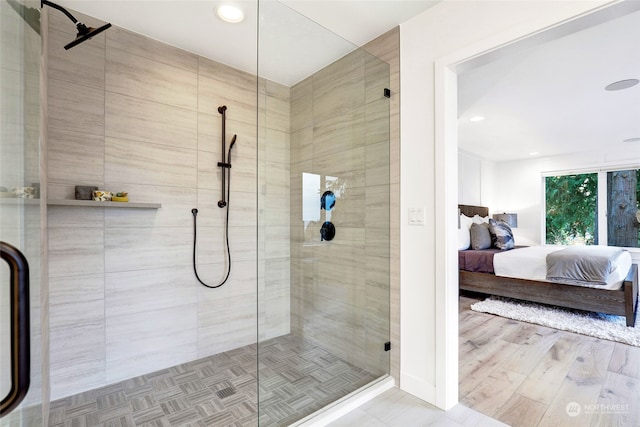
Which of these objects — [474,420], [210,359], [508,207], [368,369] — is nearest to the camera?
[474,420]

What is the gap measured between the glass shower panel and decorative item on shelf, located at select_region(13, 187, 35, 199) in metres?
0.95

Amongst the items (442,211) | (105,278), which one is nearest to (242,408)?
(105,278)

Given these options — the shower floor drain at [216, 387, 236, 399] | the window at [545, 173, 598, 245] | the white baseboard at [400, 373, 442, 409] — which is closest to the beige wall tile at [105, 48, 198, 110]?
the shower floor drain at [216, 387, 236, 399]

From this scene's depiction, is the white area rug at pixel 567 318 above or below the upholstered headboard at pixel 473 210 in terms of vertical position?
below

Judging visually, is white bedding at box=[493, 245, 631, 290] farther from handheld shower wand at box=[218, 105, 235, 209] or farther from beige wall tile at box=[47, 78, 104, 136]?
beige wall tile at box=[47, 78, 104, 136]

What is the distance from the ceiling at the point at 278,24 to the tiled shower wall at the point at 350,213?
0.12 meters

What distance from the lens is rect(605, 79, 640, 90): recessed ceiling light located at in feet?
9.40

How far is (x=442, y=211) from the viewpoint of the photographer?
72.6 inches

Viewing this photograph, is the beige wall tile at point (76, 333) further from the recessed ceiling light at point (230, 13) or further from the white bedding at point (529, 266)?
the white bedding at point (529, 266)

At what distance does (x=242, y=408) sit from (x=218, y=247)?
4.10 feet

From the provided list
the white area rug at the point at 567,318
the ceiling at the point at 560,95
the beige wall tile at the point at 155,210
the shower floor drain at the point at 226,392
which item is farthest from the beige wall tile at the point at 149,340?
the white area rug at the point at 567,318

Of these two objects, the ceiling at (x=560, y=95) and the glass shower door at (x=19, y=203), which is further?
the ceiling at (x=560, y=95)

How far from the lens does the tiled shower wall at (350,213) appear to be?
1.92 m

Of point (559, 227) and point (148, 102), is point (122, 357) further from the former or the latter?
point (559, 227)
